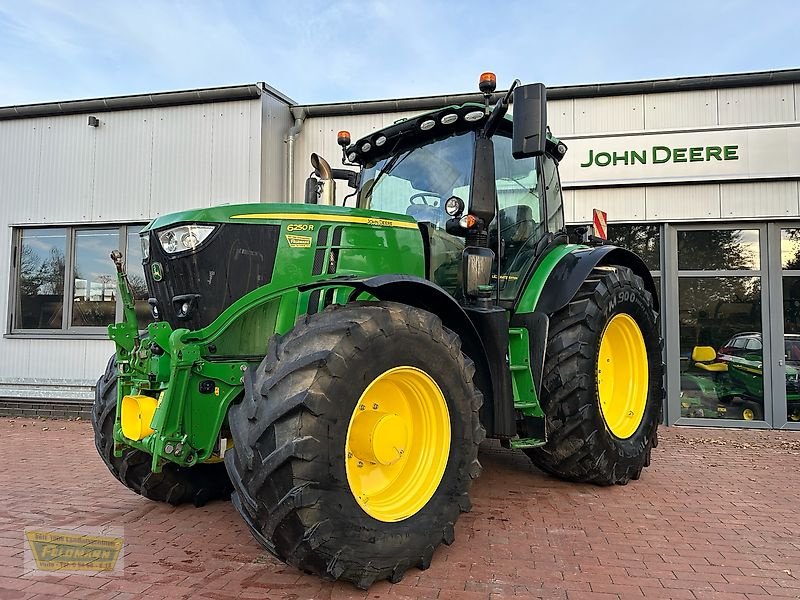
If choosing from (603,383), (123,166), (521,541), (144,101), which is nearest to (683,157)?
(603,383)

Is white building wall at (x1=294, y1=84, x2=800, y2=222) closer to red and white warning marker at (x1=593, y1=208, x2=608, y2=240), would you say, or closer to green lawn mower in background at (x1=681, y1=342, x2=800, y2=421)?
red and white warning marker at (x1=593, y1=208, x2=608, y2=240)

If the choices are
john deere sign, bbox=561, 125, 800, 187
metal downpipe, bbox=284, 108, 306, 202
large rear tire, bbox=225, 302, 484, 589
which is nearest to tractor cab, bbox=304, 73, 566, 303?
large rear tire, bbox=225, 302, 484, 589

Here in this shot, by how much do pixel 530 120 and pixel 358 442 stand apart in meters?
2.06

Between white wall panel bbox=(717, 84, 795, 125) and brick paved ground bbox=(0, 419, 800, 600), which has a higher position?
white wall panel bbox=(717, 84, 795, 125)

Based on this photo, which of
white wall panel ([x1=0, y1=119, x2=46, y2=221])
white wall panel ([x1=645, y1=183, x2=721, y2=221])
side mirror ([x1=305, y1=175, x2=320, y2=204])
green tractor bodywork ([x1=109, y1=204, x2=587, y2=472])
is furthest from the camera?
white wall panel ([x1=0, y1=119, x2=46, y2=221])

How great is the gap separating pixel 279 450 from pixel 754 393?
24.9 feet

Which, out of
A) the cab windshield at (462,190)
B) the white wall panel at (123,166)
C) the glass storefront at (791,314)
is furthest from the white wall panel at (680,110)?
the white wall panel at (123,166)

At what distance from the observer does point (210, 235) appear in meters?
3.46

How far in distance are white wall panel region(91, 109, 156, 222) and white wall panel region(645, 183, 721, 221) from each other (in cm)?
719

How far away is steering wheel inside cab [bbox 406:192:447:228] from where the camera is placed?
4.38 m

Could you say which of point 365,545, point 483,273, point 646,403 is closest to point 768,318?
point 646,403

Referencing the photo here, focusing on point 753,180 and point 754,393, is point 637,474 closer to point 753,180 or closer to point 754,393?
point 754,393

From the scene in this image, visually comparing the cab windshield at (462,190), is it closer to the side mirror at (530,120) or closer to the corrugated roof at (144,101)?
the side mirror at (530,120)

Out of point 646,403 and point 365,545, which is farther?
point 646,403
